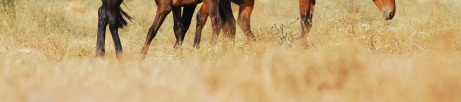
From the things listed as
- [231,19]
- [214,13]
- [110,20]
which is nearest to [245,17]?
[231,19]

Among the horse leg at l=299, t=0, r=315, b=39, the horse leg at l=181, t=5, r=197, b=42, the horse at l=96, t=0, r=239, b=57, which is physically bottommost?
the horse leg at l=299, t=0, r=315, b=39

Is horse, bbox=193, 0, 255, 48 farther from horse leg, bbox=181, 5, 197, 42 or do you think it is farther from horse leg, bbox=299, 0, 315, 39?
horse leg, bbox=299, 0, 315, 39

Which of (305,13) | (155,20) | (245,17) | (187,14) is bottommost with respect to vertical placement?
(305,13)

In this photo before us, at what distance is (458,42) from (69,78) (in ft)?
14.5

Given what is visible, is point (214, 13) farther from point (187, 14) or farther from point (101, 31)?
point (101, 31)

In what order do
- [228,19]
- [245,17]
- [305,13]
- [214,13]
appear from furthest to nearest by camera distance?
[305,13], [245,17], [228,19], [214,13]

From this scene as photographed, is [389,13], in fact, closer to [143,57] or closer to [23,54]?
[143,57]

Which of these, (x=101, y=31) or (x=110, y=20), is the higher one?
(x=110, y=20)

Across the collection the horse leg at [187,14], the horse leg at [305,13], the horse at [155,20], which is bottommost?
the horse leg at [305,13]

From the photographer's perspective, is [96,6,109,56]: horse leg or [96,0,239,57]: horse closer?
[96,0,239,57]: horse

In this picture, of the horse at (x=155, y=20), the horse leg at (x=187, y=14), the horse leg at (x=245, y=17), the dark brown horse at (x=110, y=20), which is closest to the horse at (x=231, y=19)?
the horse leg at (x=245, y=17)

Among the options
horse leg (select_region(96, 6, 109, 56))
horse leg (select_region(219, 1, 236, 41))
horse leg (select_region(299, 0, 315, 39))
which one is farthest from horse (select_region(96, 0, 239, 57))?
horse leg (select_region(299, 0, 315, 39))

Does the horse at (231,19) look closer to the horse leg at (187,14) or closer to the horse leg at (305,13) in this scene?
the horse leg at (187,14)

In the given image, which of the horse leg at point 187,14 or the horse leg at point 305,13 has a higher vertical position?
the horse leg at point 187,14
